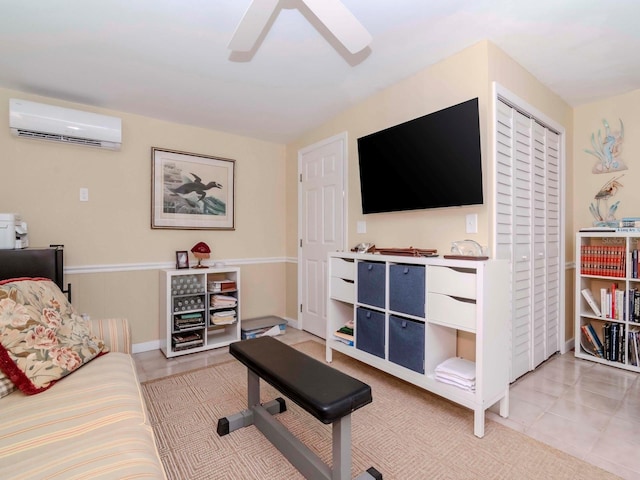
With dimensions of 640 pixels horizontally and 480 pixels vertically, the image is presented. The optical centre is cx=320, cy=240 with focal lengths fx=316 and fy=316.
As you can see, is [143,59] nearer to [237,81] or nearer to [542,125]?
[237,81]

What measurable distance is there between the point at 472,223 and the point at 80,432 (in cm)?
230

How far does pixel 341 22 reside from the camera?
1.46 metres

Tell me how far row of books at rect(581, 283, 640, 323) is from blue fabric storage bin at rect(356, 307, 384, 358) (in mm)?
2061

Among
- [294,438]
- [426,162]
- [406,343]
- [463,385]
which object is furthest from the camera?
[426,162]

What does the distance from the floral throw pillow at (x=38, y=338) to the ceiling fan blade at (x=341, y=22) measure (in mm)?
1911

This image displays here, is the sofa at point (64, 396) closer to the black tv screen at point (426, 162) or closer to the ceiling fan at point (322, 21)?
the ceiling fan at point (322, 21)

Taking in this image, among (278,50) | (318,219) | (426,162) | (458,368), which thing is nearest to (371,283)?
(458,368)

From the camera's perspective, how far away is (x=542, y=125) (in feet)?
8.89

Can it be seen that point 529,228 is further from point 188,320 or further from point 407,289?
point 188,320

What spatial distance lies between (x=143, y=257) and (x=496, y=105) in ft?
11.0

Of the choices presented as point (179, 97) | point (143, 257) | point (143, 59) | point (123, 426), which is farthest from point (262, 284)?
point (123, 426)

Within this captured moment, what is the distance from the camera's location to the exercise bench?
1267 mm

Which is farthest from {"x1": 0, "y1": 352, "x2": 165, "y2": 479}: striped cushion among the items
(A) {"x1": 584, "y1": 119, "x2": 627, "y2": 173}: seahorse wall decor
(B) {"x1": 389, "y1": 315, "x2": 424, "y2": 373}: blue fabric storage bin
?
(A) {"x1": 584, "y1": 119, "x2": 627, "y2": 173}: seahorse wall decor

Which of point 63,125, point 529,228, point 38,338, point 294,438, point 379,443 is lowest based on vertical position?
point 379,443
